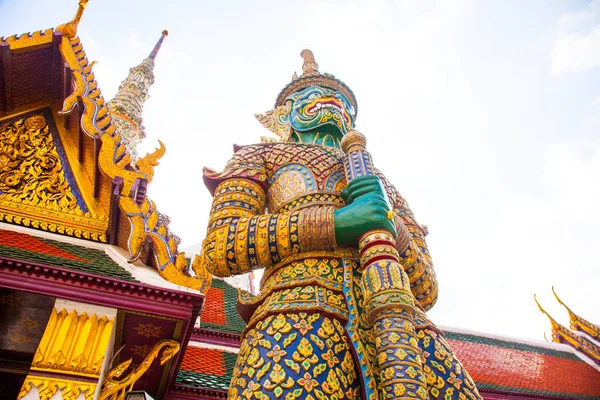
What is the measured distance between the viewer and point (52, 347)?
239cm

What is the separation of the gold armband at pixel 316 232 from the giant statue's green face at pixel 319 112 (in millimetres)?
1311

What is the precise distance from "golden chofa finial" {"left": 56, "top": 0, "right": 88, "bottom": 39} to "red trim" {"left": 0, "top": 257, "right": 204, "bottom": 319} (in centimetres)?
261

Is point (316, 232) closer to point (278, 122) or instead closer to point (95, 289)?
point (95, 289)

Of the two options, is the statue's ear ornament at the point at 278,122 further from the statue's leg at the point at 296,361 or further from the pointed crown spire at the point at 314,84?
the statue's leg at the point at 296,361

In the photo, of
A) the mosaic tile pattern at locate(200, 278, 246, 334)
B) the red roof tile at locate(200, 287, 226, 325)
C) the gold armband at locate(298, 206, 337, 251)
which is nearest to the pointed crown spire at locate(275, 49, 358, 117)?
the gold armband at locate(298, 206, 337, 251)

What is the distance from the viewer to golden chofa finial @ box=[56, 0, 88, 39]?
414 centimetres

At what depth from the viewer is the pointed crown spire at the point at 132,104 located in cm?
873

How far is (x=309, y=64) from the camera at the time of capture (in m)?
4.55

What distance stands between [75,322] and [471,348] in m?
8.02

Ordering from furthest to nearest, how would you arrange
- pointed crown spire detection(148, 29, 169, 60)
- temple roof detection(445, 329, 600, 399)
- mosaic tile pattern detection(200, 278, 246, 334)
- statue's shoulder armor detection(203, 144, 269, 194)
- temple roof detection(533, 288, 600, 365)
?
pointed crown spire detection(148, 29, 169, 60)
temple roof detection(533, 288, 600, 365)
temple roof detection(445, 329, 600, 399)
mosaic tile pattern detection(200, 278, 246, 334)
statue's shoulder armor detection(203, 144, 269, 194)

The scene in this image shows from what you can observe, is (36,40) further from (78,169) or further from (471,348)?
(471,348)

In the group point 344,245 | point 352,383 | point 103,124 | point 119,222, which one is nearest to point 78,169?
point 103,124

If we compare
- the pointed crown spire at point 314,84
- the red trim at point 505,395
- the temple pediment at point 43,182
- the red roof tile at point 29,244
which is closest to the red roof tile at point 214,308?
the temple pediment at point 43,182

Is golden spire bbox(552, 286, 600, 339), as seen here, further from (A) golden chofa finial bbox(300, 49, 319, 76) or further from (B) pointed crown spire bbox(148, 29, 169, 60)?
(B) pointed crown spire bbox(148, 29, 169, 60)
